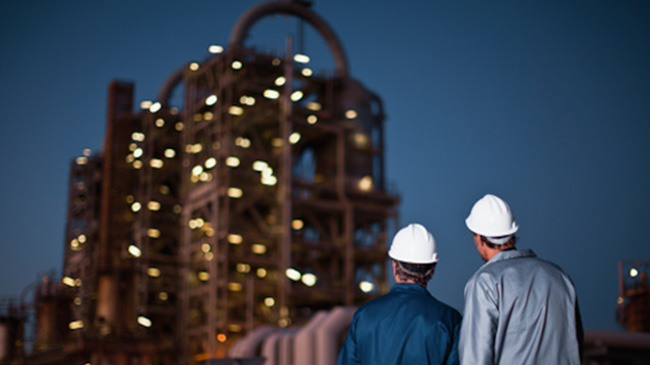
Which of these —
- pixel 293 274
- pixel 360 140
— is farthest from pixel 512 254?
pixel 360 140

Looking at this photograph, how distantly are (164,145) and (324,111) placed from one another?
39.5 ft

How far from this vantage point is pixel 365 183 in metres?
51.6

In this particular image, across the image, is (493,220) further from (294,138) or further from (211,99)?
(211,99)

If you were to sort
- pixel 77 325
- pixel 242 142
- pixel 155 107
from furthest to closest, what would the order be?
pixel 155 107 → pixel 77 325 → pixel 242 142

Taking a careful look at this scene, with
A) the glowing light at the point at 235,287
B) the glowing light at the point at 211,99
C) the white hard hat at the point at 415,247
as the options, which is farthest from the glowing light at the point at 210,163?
the white hard hat at the point at 415,247

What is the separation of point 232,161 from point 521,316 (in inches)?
1660

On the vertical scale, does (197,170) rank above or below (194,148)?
below

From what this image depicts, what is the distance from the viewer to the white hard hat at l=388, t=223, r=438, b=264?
16.4 ft

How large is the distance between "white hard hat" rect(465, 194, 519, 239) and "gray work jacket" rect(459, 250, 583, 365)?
12.2 inches

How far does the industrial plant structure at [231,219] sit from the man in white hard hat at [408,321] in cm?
3765

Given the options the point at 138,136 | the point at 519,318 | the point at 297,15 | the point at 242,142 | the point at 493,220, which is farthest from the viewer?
the point at 138,136

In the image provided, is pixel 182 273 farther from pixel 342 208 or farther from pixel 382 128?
pixel 382 128

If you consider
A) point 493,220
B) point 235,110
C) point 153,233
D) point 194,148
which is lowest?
point 493,220

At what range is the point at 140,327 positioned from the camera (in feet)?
156
